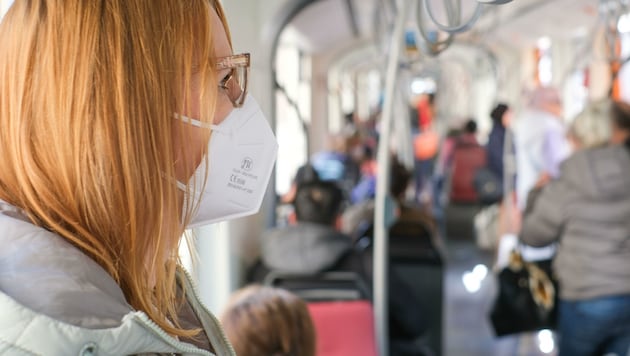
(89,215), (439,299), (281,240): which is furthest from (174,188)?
(439,299)

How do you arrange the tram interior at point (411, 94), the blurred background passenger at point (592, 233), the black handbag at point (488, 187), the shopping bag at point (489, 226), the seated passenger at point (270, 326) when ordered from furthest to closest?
the shopping bag at point (489, 226) → the black handbag at point (488, 187) → the blurred background passenger at point (592, 233) → the tram interior at point (411, 94) → the seated passenger at point (270, 326)

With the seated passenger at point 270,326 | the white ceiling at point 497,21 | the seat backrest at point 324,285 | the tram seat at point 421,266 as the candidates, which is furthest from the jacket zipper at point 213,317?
the white ceiling at point 497,21

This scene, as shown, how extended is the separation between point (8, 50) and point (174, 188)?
8.3 inches

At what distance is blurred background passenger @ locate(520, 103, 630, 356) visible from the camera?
312 cm

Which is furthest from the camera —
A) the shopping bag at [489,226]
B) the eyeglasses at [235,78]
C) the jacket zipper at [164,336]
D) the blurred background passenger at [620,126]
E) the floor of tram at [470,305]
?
the shopping bag at [489,226]

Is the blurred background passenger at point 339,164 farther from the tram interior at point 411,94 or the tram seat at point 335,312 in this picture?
the tram seat at point 335,312

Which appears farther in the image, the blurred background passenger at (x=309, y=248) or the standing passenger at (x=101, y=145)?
the blurred background passenger at (x=309, y=248)

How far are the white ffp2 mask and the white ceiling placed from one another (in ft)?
15.5

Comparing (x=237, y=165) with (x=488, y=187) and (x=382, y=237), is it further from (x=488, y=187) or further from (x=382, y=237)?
(x=488, y=187)

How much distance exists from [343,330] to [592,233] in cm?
108

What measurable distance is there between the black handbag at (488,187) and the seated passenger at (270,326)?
5.85 metres

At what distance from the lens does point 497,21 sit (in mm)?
6648

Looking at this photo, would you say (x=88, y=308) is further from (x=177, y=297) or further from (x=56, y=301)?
(x=177, y=297)

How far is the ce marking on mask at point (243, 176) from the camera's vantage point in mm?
1058
